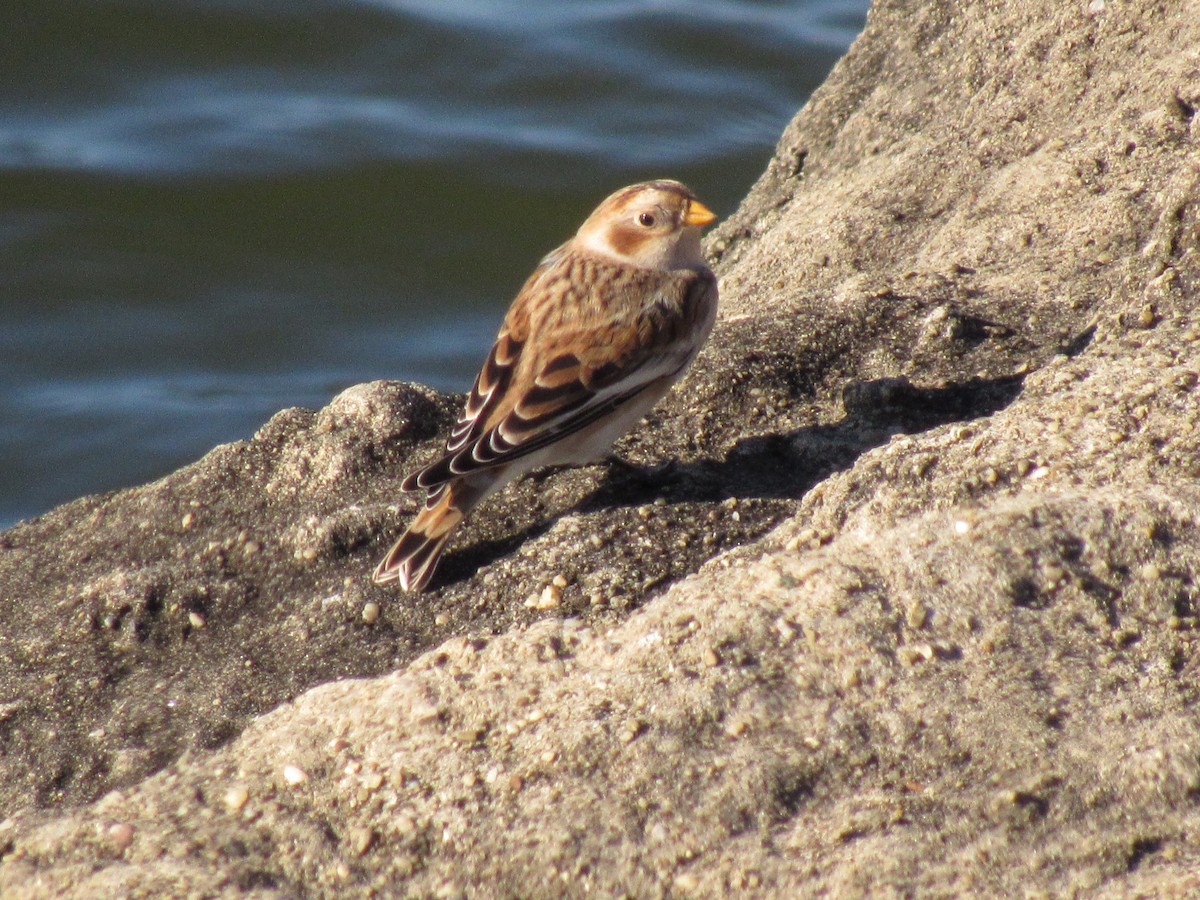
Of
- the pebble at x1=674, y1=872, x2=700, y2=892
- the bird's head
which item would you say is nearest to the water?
the bird's head

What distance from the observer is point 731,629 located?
2955mm

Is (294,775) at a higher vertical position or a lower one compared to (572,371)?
lower

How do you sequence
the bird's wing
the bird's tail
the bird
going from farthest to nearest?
the bird's wing < the bird < the bird's tail

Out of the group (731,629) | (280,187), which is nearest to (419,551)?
(731,629)

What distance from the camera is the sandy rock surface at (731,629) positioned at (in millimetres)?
2631

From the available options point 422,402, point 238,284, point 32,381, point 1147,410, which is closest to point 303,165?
point 238,284

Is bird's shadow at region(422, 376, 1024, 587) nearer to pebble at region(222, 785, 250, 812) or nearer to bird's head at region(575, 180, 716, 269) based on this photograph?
bird's head at region(575, 180, 716, 269)

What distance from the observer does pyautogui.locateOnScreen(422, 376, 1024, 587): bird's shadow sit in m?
4.01

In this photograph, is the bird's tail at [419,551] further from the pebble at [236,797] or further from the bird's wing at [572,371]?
the pebble at [236,797]

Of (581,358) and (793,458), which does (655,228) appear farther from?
(793,458)

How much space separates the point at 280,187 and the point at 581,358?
24.6 feet

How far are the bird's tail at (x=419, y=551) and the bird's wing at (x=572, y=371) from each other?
16 centimetres

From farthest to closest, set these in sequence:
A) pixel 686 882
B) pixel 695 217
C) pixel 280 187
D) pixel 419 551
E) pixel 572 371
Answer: pixel 280 187 < pixel 695 217 < pixel 572 371 < pixel 419 551 < pixel 686 882

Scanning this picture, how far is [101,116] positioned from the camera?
468 inches
